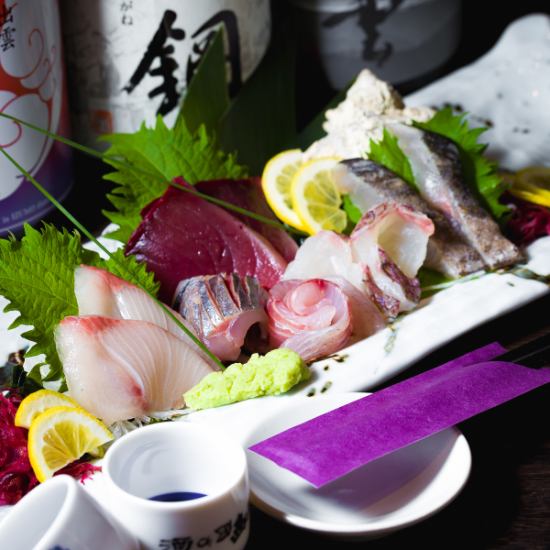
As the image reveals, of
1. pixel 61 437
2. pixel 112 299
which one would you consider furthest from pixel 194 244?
pixel 61 437

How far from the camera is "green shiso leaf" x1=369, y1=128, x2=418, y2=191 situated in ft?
6.87

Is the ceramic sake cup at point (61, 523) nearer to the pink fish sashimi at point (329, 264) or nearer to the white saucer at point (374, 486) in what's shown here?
the white saucer at point (374, 486)

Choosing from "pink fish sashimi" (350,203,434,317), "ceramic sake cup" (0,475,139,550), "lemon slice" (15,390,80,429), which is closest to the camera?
"ceramic sake cup" (0,475,139,550)

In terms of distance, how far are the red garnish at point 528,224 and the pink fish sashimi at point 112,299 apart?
0.84 metres

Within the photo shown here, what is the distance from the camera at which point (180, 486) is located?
1.25 m

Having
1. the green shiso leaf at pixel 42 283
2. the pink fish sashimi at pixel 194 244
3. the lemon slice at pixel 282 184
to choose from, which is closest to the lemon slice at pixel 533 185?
the lemon slice at pixel 282 184

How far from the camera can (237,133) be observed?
7.97ft

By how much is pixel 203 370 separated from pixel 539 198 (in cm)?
101

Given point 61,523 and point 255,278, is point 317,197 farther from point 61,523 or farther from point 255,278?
point 61,523

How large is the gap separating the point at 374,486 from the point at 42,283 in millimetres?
723

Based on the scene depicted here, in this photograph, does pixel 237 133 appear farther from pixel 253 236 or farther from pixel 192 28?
pixel 253 236

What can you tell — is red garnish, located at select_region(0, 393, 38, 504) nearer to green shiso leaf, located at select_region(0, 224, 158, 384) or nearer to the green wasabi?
green shiso leaf, located at select_region(0, 224, 158, 384)

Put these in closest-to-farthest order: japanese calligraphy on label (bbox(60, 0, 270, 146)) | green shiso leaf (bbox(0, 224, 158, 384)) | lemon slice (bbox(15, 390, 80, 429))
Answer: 1. lemon slice (bbox(15, 390, 80, 429))
2. green shiso leaf (bbox(0, 224, 158, 384))
3. japanese calligraphy on label (bbox(60, 0, 270, 146))

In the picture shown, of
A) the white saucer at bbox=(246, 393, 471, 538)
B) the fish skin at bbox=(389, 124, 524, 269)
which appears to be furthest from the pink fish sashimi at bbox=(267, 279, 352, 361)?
the fish skin at bbox=(389, 124, 524, 269)
